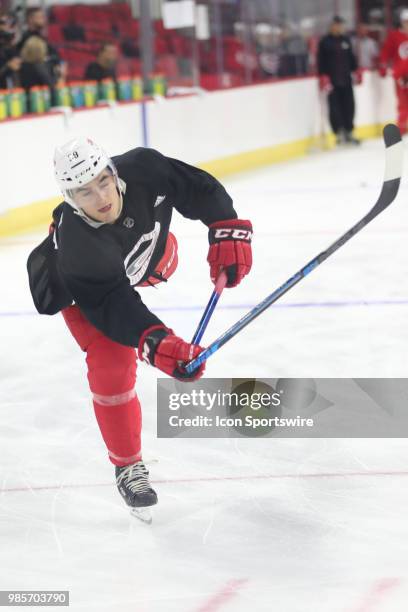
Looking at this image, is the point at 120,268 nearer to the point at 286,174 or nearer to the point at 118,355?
the point at 118,355

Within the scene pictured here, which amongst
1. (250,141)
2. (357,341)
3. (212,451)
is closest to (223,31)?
(250,141)

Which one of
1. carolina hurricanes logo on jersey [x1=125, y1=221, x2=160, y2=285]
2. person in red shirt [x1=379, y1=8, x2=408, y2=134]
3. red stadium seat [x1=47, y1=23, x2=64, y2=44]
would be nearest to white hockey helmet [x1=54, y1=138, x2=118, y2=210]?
carolina hurricanes logo on jersey [x1=125, y1=221, x2=160, y2=285]

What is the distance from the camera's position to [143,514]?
2.58 meters

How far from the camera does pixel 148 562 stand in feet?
7.68

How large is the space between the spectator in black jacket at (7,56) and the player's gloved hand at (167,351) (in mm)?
5235

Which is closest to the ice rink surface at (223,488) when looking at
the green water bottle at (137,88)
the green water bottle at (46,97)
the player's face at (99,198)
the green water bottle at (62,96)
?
the player's face at (99,198)

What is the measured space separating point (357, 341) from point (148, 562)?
6.11ft

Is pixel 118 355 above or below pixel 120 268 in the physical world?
below

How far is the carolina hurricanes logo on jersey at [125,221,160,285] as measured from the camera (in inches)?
101

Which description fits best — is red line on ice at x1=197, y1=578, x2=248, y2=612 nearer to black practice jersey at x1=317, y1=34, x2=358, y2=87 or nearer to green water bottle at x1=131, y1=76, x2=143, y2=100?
green water bottle at x1=131, y1=76, x2=143, y2=100

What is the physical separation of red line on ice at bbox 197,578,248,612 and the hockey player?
1.36ft

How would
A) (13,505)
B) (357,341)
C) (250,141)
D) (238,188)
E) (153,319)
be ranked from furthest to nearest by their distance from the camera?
(250,141) → (238,188) → (357,341) → (13,505) → (153,319)

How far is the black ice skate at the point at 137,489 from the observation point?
8.41 feet

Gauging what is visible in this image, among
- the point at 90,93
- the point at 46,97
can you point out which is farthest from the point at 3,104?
the point at 90,93
